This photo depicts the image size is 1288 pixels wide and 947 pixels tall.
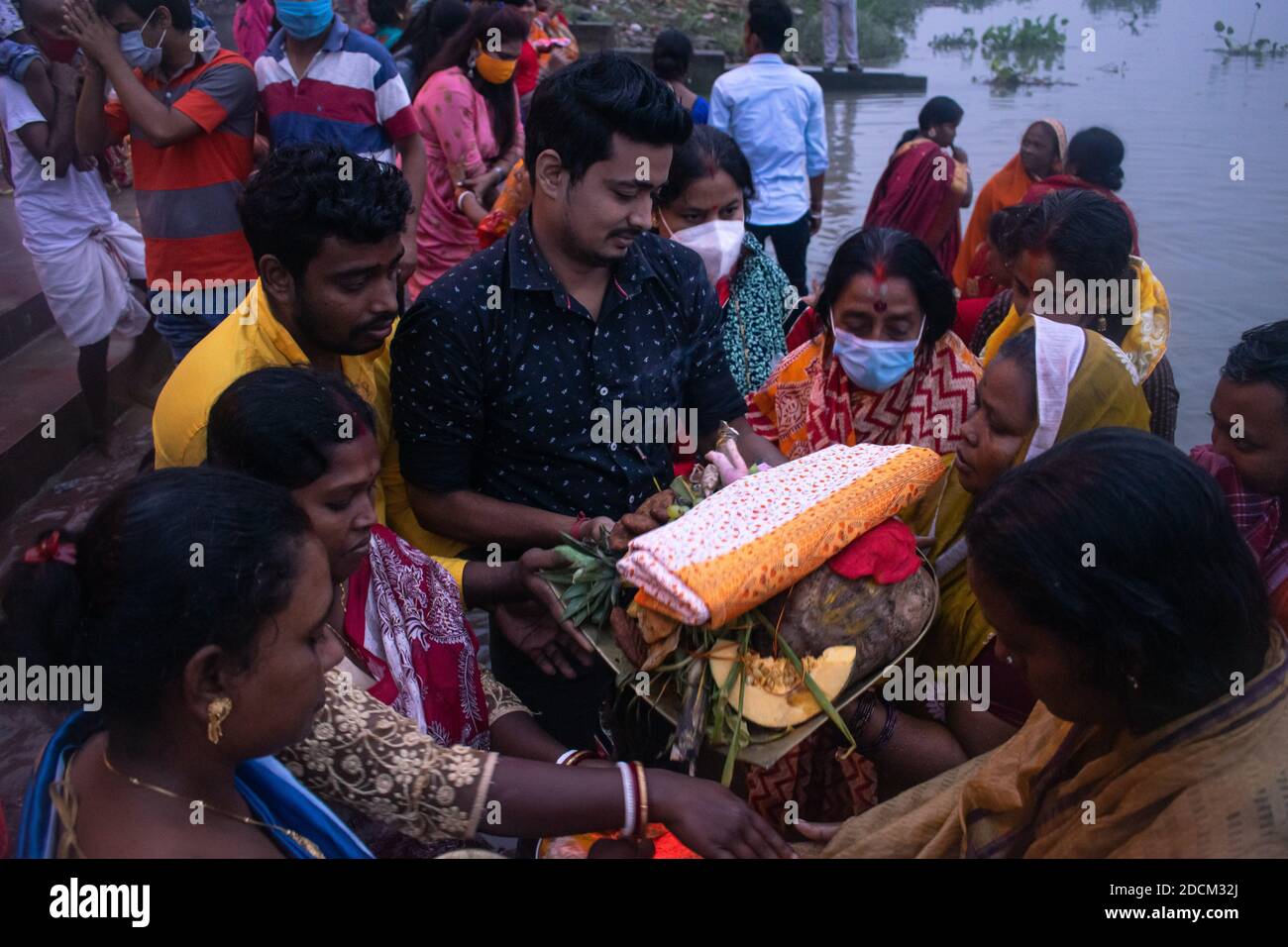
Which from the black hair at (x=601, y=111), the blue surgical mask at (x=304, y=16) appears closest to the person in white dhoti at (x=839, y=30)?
the blue surgical mask at (x=304, y=16)

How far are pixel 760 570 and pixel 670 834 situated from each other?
0.59m

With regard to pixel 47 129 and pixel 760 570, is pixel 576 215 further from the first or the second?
pixel 47 129

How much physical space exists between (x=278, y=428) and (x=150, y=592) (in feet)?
1.99

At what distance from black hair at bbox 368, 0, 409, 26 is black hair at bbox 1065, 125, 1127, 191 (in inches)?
181

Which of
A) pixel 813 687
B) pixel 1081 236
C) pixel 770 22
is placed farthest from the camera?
pixel 770 22

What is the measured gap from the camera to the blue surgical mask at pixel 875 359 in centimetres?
304

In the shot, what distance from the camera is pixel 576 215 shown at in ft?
8.54

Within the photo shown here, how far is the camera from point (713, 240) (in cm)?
387

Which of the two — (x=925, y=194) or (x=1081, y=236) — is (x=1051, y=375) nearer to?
(x=1081, y=236)

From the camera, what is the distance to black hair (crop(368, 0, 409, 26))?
285 inches

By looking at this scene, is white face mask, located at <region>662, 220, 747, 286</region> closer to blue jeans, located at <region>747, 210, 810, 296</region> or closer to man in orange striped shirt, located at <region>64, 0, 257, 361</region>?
man in orange striped shirt, located at <region>64, 0, 257, 361</region>

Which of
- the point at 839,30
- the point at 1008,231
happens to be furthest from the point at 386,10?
the point at 839,30

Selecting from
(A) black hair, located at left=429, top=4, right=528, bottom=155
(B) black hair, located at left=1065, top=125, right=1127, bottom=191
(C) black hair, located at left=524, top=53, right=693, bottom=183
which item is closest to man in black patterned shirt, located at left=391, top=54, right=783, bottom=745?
(C) black hair, located at left=524, top=53, right=693, bottom=183

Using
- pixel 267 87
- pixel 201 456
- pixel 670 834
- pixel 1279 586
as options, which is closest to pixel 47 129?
pixel 267 87
